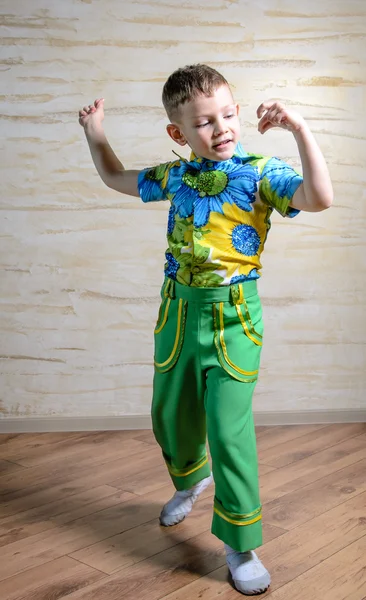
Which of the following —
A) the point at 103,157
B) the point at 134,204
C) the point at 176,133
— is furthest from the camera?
the point at 134,204

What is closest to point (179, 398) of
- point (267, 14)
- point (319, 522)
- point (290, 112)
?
point (319, 522)

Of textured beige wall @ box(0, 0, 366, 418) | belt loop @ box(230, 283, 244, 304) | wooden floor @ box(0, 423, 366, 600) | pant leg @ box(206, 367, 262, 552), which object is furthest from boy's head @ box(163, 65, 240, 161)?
textured beige wall @ box(0, 0, 366, 418)

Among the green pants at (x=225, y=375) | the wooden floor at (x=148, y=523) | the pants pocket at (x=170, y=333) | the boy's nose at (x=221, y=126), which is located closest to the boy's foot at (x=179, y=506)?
the wooden floor at (x=148, y=523)

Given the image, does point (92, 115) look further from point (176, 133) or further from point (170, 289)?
point (170, 289)

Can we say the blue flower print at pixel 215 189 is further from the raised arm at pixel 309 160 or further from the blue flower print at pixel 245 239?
the raised arm at pixel 309 160

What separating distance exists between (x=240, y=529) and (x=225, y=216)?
698 mm

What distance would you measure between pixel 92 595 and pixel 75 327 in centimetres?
129

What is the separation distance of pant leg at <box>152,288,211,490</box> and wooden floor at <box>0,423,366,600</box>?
197mm

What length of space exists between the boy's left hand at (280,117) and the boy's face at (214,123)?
0.29 ft

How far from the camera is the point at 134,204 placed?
2.74 metres

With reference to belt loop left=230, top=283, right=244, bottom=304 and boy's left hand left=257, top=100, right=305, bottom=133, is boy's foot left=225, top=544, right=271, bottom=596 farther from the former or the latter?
boy's left hand left=257, top=100, right=305, bottom=133

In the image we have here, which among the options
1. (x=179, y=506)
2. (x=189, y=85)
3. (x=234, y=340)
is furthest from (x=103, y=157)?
(x=179, y=506)

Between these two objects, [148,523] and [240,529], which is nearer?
[240,529]

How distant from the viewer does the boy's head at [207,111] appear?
63.4 inches
